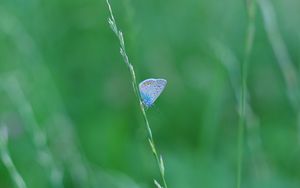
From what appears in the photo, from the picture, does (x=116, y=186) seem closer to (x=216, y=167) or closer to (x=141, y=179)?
(x=141, y=179)

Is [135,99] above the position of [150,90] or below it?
below

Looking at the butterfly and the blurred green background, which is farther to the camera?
the blurred green background

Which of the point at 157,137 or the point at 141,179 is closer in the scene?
the point at 141,179

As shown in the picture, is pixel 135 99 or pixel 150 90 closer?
pixel 150 90

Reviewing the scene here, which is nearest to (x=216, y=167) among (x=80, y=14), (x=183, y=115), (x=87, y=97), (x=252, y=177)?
(x=252, y=177)
